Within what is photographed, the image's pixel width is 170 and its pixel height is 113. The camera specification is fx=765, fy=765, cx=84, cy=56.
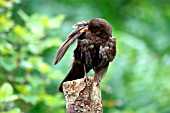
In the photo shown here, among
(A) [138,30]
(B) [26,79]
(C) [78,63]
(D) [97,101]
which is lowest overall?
(D) [97,101]

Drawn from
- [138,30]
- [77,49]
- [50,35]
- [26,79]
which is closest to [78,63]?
[77,49]

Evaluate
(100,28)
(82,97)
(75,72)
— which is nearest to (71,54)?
(75,72)

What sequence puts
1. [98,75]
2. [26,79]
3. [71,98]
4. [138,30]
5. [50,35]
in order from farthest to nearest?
[138,30] < [50,35] < [26,79] < [98,75] < [71,98]

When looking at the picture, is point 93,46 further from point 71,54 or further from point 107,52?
point 71,54

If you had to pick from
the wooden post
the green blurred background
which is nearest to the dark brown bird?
the wooden post

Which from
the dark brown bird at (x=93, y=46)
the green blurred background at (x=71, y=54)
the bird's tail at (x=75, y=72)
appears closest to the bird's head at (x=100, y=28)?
the dark brown bird at (x=93, y=46)

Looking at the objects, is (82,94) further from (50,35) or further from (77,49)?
(50,35)
